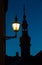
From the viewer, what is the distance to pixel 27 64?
72.2 metres

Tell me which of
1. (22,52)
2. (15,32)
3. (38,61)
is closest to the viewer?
(15,32)

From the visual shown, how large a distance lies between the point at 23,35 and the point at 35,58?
19.1m

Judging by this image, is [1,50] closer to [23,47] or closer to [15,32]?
[15,32]

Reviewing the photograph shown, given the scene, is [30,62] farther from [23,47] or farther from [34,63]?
[23,47]

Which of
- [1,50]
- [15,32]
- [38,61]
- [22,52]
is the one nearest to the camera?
[15,32]

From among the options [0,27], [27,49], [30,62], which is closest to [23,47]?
[27,49]

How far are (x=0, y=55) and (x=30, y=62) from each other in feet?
176

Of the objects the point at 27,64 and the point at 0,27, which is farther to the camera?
the point at 27,64

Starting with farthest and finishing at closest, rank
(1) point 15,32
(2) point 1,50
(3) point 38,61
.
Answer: (3) point 38,61, (2) point 1,50, (1) point 15,32

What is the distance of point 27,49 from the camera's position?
302ft

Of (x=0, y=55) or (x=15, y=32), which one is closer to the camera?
(x=15, y=32)

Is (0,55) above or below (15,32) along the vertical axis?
below

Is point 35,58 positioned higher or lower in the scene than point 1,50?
lower

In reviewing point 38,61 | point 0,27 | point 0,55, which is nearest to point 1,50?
point 0,55
